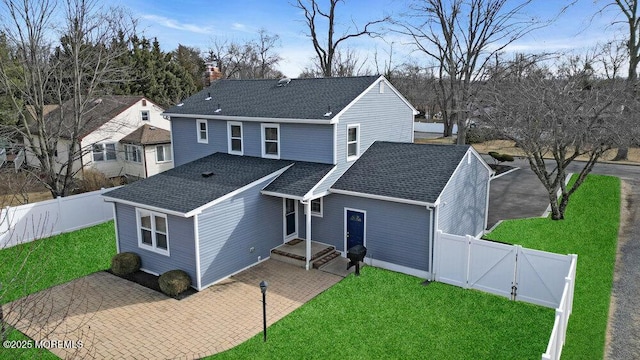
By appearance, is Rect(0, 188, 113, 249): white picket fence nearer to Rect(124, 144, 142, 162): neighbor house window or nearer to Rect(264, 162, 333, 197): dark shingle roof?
Rect(264, 162, 333, 197): dark shingle roof

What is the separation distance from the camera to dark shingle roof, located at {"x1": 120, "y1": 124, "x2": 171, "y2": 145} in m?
28.8

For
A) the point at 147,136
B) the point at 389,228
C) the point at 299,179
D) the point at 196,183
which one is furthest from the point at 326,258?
the point at 147,136

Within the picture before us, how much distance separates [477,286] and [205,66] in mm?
56976

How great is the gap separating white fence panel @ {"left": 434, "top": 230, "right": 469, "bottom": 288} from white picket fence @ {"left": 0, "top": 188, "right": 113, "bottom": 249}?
583 inches

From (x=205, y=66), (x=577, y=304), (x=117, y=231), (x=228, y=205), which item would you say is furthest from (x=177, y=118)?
(x=205, y=66)

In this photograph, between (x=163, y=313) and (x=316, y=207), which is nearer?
(x=163, y=313)

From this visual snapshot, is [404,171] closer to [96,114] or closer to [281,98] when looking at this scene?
[281,98]

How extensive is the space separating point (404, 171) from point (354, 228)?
2.86 m

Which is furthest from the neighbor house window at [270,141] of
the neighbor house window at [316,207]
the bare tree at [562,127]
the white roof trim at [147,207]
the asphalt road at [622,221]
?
the bare tree at [562,127]

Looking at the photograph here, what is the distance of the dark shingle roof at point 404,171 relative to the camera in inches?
577

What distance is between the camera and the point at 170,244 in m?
14.2

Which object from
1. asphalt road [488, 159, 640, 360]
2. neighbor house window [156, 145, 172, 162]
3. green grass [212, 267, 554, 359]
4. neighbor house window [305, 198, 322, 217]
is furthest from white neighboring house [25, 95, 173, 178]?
asphalt road [488, 159, 640, 360]

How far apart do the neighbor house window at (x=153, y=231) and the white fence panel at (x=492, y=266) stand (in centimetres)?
1011

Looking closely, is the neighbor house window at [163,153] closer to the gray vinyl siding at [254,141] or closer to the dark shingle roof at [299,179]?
the gray vinyl siding at [254,141]
